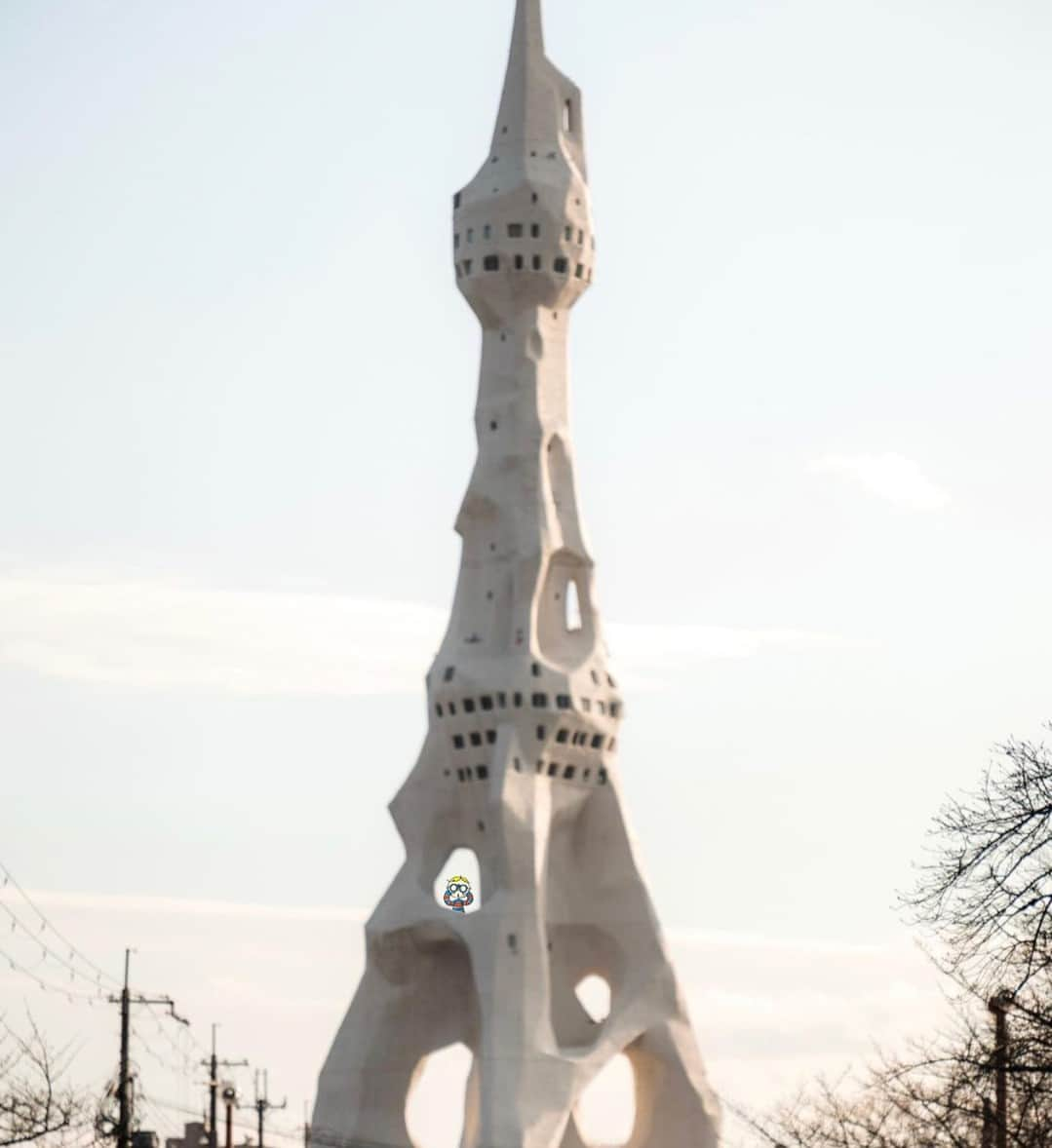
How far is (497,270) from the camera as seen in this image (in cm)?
8906

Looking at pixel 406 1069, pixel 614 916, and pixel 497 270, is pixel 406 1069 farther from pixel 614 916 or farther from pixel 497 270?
pixel 497 270

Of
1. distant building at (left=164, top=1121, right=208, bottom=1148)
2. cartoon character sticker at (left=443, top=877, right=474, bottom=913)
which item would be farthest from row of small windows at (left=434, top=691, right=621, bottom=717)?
distant building at (left=164, top=1121, right=208, bottom=1148)

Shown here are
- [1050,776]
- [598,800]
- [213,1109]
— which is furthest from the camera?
[598,800]

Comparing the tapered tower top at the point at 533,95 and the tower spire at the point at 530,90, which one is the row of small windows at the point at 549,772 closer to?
the tapered tower top at the point at 533,95

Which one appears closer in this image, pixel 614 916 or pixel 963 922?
pixel 963 922

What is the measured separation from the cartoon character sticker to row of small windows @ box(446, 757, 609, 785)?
5.92 m

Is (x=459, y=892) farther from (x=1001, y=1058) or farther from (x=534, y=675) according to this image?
(x=1001, y=1058)

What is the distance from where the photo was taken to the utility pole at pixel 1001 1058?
33.7m

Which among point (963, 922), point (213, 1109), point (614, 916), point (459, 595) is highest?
point (459, 595)

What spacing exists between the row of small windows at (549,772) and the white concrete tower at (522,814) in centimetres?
5

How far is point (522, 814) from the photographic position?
8619 centimetres

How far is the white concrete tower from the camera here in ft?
282

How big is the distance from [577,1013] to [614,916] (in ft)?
8.76

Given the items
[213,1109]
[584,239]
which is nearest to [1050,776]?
[213,1109]
